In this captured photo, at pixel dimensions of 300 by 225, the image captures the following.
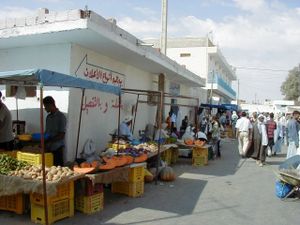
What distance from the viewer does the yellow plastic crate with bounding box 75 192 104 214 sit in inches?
258

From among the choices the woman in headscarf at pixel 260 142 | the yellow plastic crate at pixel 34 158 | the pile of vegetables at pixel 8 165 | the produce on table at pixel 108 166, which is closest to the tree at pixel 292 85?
the woman in headscarf at pixel 260 142

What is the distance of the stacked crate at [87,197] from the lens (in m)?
6.55

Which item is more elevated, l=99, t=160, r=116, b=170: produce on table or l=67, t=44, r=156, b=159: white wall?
l=67, t=44, r=156, b=159: white wall

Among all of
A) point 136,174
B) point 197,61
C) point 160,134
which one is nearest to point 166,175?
point 160,134

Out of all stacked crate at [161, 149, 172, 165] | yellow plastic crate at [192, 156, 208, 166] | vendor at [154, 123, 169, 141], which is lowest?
yellow plastic crate at [192, 156, 208, 166]

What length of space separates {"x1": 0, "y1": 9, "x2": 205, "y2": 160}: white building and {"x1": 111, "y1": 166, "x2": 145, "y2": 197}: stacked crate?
1716 mm

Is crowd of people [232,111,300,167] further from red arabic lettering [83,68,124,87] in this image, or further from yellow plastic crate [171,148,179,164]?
red arabic lettering [83,68,124,87]

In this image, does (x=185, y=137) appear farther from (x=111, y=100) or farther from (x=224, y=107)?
(x=224, y=107)

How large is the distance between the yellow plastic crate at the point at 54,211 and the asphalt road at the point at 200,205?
0.38 feet

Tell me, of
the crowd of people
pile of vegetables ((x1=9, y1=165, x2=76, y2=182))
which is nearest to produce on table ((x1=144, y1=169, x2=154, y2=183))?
pile of vegetables ((x1=9, y1=165, x2=76, y2=182))

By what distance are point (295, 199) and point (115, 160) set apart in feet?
12.9

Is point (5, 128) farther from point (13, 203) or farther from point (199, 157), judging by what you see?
point (199, 157)

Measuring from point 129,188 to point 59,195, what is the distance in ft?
6.73

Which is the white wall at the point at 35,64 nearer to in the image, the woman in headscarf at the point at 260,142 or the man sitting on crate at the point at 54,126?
the man sitting on crate at the point at 54,126
